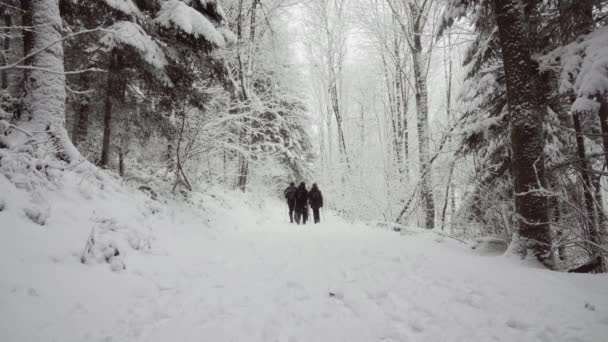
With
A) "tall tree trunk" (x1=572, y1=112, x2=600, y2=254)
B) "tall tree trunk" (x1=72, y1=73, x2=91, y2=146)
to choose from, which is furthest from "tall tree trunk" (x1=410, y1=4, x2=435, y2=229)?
"tall tree trunk" (x1=72, y1=73, x2=91, y2=146)

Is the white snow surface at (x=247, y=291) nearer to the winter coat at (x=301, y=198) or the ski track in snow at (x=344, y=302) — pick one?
the ski track in snow at (x=344, y=302)

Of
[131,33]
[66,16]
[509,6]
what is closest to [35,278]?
[131,33]

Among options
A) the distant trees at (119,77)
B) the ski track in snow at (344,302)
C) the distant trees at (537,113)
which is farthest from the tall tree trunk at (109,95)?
the distant trees at (537,113)

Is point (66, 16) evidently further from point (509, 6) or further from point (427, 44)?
point (427, 44)

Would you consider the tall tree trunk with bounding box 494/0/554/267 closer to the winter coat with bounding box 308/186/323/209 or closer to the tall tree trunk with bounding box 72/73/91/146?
the winter coat with bounding box 308/186/323/209

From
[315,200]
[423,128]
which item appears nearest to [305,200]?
[315,200]

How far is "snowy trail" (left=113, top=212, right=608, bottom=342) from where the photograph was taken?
238 cm

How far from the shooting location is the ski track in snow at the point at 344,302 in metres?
2.35

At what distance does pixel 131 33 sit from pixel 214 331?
18.3 feet

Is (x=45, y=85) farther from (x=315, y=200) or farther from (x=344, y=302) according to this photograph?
(x=315, y=200)

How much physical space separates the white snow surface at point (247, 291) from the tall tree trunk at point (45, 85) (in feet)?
2.70

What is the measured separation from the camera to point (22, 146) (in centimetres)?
405

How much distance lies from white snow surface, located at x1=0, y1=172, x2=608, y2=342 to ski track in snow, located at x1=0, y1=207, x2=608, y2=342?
15mm

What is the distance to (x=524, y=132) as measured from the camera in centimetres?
433
